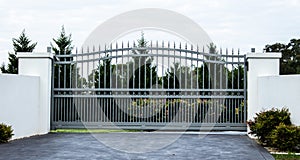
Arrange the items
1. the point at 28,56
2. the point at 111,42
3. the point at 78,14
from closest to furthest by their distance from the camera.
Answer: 1. the point at 28,56
2. the point at 111,42
3. the point at 78,14

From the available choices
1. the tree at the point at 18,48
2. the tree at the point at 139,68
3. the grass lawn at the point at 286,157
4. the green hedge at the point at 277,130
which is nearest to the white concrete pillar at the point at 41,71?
the tree at the point at 139,68

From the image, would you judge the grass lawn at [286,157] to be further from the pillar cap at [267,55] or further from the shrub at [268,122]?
the pillar cap at [267,55]

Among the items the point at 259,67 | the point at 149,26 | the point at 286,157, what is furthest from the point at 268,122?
the point at 149,26

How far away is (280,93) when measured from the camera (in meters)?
8.61

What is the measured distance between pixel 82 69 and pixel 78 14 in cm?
211

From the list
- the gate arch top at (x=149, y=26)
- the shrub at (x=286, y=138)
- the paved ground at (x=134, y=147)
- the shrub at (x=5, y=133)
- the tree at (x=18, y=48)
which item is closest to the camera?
the paved ground at (x=134, y=147)

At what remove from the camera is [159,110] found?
33.9 feet

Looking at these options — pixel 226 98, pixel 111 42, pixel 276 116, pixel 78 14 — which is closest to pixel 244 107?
pixel 226 98

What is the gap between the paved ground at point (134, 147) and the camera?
21.5ft

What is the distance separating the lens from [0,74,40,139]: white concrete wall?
27.8ft

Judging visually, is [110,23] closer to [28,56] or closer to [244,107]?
[28,56]

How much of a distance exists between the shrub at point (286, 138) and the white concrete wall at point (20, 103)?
17.7 feet

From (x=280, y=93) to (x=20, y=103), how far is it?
18.7 feet

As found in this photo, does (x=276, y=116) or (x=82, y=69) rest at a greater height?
(x=82, y=69)
